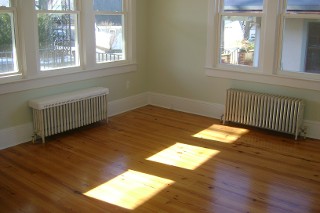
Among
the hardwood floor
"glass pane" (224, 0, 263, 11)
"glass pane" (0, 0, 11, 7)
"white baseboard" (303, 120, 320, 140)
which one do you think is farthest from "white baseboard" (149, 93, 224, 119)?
"glass pane" (0, 0, 11, 7)

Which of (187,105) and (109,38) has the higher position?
(109,38)

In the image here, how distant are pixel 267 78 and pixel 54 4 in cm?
302

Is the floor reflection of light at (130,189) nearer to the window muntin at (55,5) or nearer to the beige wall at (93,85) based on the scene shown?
the beige wall at (93,85)

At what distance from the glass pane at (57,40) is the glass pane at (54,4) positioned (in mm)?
86

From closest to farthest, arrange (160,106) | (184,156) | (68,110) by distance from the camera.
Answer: (184,156)
(68,110)
(160,106)

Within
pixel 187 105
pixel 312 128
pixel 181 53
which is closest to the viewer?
pixel 312 128

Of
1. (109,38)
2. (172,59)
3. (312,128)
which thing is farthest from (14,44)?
(312,128)

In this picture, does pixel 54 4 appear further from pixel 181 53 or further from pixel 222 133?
pixel 222 133

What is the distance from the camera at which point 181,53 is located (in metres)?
5.66

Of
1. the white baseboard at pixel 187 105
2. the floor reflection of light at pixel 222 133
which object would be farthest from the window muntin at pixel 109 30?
the floor reflection of light at pixel 222 133

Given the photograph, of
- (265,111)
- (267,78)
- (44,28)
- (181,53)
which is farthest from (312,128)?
(44,28)

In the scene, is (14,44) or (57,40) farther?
(57,40)

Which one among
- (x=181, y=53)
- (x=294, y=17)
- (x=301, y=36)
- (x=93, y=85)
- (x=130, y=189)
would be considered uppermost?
(x=294, y=17)

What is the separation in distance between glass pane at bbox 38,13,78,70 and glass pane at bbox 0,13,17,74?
379mm
